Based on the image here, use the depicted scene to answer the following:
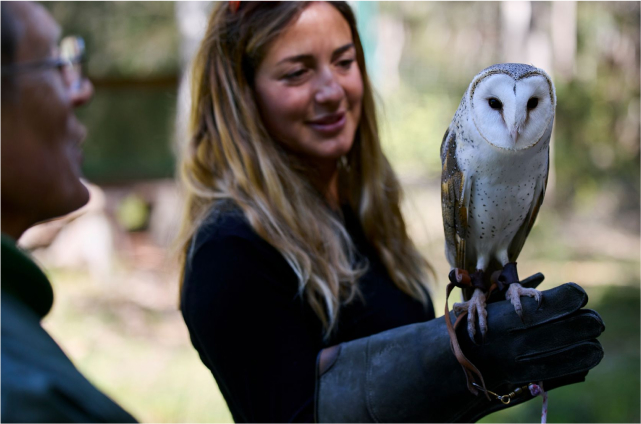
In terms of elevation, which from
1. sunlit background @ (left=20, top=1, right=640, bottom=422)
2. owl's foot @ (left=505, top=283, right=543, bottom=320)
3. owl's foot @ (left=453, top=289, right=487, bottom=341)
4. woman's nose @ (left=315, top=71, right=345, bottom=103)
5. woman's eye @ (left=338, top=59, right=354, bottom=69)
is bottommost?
sunlit background @ (left=20, top=1, right=640, bottom=422)

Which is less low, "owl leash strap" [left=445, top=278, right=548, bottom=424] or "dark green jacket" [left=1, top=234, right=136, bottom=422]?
"dark green jacket" [left=1, top=234, right=136, bottom=422]

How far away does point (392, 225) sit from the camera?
65.9 inches

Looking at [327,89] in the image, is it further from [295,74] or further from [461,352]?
[461,352]

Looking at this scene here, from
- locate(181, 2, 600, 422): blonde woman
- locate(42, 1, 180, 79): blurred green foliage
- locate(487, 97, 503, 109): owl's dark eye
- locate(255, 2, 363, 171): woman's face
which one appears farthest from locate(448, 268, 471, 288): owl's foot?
locate(42, 1, 180, 79): blurred green foliage

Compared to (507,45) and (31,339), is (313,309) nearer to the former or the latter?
(31,339)

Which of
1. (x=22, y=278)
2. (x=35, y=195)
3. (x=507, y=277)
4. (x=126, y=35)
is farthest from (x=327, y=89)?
(x=126, y=35)

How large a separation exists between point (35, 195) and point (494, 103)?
2.77 feet

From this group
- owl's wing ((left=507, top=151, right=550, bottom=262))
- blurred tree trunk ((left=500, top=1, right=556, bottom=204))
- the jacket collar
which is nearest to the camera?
the jacket collar

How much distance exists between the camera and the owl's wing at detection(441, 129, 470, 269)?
3.86 feet

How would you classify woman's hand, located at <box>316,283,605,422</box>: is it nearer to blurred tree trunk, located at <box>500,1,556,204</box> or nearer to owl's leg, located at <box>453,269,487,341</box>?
owl's leg, located at <box>453,269,487,341</box>

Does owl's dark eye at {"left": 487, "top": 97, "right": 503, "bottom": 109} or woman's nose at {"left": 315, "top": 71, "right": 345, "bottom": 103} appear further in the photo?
woman's nose at {"left": 315, "top": 71, "right": 345, "bottom": 103}

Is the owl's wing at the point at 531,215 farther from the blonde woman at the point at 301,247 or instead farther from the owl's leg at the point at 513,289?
the blonde woman at the point at 301,247

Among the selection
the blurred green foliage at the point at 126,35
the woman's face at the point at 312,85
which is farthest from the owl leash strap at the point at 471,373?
the blurred green foliage at the point at 126,35

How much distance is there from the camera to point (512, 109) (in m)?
0.98
